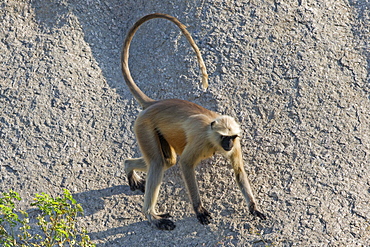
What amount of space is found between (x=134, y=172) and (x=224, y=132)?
3.87ft

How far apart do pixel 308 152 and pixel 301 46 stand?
4.89 ft

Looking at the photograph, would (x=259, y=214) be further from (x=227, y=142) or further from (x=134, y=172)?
(x=134, y=172)

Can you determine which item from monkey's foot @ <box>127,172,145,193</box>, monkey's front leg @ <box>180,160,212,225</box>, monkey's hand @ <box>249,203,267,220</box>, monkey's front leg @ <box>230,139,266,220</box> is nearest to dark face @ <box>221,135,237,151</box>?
monkey's front leg @ <box>230,139,266,220</box>

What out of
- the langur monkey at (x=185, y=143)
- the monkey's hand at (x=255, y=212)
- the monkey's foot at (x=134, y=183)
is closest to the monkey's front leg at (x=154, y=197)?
the langur monkey at (x=185, y=143)

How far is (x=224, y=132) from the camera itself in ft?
15.5

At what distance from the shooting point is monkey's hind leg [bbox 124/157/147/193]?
529cm

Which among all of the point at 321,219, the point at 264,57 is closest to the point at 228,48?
the point at 264,57

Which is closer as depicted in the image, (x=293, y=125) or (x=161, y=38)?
(x=293, y=125)

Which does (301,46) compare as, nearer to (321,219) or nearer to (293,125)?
(293,125)

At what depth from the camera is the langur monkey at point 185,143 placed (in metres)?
4.80

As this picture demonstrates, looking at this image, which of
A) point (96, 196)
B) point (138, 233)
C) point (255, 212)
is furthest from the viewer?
point (96, 196)

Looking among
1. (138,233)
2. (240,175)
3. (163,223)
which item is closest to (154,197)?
(163,223)

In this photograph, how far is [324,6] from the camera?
21.8ft

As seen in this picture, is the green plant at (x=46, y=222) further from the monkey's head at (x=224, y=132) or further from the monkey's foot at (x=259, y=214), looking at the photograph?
the monkey's foot at (x=259, y=214)
